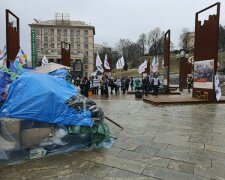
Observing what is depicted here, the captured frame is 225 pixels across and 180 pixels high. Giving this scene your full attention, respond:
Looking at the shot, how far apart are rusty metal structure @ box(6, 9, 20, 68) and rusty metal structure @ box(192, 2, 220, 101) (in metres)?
9.43

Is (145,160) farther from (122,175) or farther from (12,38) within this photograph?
(12,38)

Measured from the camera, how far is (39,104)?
4691 millimetres

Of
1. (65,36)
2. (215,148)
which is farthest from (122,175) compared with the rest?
(65,36)

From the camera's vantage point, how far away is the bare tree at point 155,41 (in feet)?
295

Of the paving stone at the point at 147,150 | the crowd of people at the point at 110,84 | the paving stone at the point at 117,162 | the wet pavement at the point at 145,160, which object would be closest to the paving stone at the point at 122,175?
the wet pavement at the point at 145,160

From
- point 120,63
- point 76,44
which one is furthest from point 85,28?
point 120,63

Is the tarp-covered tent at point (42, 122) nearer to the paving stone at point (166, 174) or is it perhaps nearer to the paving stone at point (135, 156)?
the paving stone at point (135, 156)

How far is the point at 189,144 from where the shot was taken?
5.48m

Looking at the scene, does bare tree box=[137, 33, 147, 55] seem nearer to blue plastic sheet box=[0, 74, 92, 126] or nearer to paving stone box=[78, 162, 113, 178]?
blue plastic sheet box=[0, 74, 92, 126]

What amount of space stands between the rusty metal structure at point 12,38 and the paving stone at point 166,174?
7756mm

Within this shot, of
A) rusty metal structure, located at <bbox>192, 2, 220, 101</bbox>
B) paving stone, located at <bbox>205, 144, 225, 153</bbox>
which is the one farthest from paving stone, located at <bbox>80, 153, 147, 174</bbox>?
rusty metal structure, located at <bbox>192, 2, 220, 101</bbox>

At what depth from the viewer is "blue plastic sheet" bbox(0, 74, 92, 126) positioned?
4.60 meters

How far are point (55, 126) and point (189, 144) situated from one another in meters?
2.86

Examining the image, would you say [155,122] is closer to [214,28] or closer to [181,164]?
[181,164]
